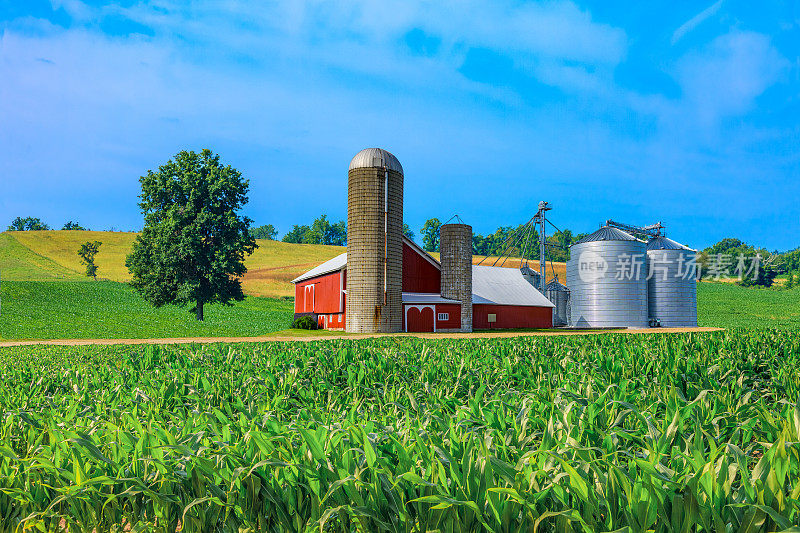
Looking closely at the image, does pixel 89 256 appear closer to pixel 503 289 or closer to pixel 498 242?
pixel 503 289

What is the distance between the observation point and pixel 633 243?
49.5 meters

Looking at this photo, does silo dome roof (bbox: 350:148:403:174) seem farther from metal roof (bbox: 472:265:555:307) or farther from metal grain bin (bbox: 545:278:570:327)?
metal grain bin (bbox: 545:278:570:327)

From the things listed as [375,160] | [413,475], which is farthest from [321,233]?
[413,475]

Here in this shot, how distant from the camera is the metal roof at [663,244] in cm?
5188

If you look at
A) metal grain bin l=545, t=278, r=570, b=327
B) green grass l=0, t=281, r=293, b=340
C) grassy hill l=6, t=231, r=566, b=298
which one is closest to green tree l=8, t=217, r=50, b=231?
grassy hill l=6, t=231, r=566, b=298

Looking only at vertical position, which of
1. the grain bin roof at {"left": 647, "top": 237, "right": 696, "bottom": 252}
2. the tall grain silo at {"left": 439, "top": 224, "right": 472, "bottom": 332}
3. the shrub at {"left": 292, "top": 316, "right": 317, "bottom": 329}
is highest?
the grain bin roof at {"left": 647, "top": 237, "right": 696, "bottom": 252}

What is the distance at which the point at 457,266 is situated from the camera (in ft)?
146

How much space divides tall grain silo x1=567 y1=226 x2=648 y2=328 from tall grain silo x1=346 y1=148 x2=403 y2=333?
21633 mm

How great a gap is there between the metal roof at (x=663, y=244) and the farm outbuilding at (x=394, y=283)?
500 inches

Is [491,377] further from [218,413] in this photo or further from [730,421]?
[218,413]

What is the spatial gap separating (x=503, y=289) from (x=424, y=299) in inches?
495

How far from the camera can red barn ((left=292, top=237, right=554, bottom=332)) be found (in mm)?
42219

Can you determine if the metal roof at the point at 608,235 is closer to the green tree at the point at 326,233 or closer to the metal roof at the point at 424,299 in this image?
the metal roof at the point at 424,299

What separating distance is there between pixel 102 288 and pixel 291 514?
84396 millimetres
